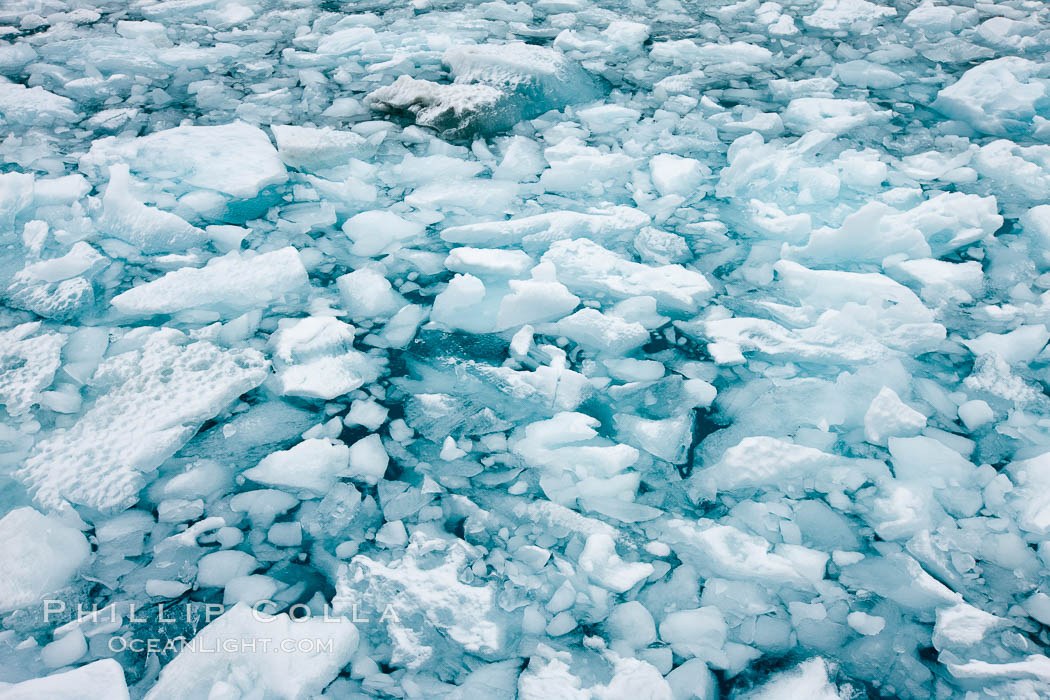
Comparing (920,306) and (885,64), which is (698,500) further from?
(885,64)

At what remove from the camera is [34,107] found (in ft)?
6.72

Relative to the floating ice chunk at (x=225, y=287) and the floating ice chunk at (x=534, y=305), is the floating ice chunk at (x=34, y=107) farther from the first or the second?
the floating ice chunk at (x=534, y=305)

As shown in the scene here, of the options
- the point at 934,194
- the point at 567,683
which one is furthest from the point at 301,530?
the point at 934,194

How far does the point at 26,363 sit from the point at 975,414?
5.97ft

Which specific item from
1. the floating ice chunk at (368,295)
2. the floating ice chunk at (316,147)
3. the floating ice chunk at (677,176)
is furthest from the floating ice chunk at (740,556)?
the floating ice chunk at (316,147)

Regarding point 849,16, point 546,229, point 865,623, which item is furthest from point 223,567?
point 849,16

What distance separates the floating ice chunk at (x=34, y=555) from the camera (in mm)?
894

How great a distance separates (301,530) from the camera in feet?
3.31

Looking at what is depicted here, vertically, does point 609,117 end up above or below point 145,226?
above

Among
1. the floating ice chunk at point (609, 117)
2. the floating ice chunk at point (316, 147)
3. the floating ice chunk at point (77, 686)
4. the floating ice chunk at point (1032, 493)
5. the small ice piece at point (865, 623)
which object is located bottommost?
the small ice piece at point (865, 623)

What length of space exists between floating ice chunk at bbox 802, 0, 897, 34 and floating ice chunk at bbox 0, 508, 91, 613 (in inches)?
124

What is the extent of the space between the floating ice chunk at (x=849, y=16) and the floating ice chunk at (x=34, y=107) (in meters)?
2.93

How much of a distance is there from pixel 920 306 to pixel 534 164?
1075 millimetres

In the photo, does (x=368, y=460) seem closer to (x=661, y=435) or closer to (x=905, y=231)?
(x=661, y=435)
